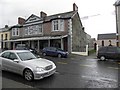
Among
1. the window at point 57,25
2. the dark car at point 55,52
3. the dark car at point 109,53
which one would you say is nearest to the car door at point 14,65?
the dark car at point 109,53

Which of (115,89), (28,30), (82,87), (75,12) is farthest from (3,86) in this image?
(28,30)

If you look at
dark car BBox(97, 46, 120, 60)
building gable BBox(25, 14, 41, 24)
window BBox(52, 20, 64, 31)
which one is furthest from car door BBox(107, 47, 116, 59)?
building gable BBox(25, 14, 41, 24)

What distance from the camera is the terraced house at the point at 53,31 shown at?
25.5 m

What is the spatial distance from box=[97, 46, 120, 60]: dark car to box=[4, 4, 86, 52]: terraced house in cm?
914

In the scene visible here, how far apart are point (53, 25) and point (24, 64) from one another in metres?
20.7

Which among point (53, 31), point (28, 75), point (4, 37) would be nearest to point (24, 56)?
point (28, 75)

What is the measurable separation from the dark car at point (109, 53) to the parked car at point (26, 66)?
1016cm

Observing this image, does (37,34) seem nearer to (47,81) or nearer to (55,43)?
(55,43)

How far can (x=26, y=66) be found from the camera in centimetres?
702

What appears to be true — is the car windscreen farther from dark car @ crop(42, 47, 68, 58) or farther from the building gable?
the building gable

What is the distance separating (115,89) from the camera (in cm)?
575

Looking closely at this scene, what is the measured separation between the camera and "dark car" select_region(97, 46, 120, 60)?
50.1 ft

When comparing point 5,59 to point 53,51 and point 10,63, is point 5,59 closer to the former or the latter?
point 10,63

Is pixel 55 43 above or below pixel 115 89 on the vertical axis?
above
